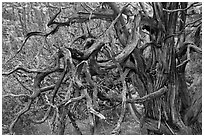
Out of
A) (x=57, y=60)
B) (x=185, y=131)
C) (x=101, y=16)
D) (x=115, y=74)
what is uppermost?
(x=101, y=16)

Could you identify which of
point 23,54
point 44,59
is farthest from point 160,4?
point 23,54

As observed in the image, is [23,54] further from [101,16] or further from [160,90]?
[160,90]

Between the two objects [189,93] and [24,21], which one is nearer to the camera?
[189,93]

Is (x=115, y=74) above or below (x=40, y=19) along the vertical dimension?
below

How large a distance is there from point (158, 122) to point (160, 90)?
1.25ft

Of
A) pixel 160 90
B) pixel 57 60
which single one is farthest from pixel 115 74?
pixel 57 60

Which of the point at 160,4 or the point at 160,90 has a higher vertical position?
the point at 160,4

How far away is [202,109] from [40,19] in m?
3.72

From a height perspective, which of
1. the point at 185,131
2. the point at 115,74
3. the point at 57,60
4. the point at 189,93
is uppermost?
the point at 57,60

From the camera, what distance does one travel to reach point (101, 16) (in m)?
2.75

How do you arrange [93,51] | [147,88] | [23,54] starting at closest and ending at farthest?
1. [93,51]
2. [147,88]
3. [23,54]

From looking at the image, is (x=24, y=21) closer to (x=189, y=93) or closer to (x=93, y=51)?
(x=189, y=93)

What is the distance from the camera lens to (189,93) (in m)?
3.08

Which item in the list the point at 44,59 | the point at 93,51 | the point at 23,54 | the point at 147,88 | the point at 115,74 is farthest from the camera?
the point at 23,54
